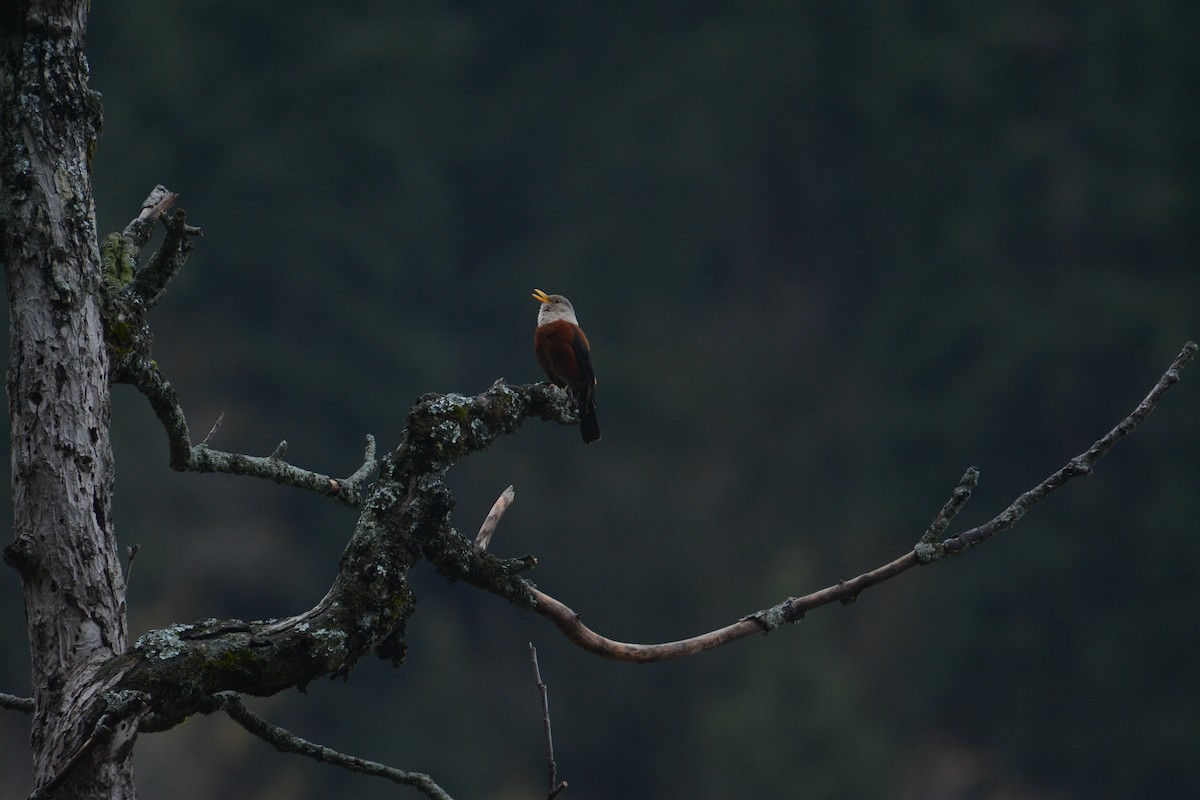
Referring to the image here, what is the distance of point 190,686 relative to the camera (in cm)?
235

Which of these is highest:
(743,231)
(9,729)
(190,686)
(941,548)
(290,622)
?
(743,231)

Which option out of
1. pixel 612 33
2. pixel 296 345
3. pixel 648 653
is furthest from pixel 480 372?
pixel 648 653

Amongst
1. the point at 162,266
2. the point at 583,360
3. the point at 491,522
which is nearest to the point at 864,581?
the point at 491,522

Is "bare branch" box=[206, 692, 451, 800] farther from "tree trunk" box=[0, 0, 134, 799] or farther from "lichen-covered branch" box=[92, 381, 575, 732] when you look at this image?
"tree trunk" box=[0, 0, 134, 799]

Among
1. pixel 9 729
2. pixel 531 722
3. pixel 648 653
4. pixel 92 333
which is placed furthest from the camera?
pixel 531 722

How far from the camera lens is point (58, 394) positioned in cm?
251

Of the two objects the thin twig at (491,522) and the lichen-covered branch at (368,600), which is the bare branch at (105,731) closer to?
the lichen-covered branch at (368,600)

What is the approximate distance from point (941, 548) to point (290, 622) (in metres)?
1.37

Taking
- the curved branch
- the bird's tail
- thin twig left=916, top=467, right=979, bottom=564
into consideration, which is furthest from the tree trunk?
the bird's tail

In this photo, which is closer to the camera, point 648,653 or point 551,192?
point 648,653

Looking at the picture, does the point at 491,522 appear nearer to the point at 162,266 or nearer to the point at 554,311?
the point at 162,266

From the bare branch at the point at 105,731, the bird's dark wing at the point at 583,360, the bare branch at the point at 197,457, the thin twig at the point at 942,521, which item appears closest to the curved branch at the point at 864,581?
the thin twig at the point at 942,521

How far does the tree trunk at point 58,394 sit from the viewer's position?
2.38 m

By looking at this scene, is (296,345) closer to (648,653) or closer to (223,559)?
(223,559)
